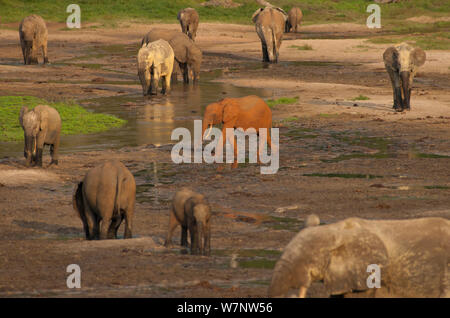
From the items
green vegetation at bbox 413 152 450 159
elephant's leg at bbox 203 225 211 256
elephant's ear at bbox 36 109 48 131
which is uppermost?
elephant's ear at bbox 36 109 48 131

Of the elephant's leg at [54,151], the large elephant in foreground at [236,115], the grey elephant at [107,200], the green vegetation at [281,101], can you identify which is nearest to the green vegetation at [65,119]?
the elephant's leg at [54,151]

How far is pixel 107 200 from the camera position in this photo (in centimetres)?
1127

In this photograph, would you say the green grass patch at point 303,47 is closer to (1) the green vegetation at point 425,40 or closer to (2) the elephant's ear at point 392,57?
(1) the green vegetation at point 425,40

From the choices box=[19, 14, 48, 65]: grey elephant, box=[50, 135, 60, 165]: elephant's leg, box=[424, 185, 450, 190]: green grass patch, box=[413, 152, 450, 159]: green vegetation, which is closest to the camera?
box=[424, 185, 450, 190]: green grass patch

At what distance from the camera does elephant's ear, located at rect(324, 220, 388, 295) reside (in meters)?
6.35

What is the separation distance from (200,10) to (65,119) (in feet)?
145

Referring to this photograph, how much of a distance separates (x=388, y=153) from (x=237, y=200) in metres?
4.86

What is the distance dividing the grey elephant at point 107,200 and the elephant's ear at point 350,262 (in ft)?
17.3

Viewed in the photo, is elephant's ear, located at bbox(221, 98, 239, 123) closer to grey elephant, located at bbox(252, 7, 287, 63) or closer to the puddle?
the puddle

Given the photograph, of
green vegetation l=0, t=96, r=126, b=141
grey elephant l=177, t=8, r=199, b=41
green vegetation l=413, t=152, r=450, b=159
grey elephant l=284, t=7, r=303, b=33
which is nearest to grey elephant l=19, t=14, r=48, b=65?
green vegetation l=0, t=96, r=126, b=141

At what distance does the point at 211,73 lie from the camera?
3512 centimetres

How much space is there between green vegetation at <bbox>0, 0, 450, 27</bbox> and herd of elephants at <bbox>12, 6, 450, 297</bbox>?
40.0m
